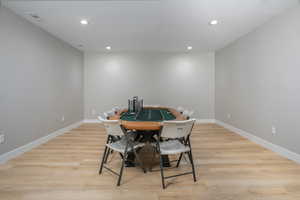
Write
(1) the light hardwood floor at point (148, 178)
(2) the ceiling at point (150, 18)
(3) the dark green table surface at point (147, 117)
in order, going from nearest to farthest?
(1) the light hardwood floor at point (148, 178), (3) the dark green table surface at point (147, 117), (2) the ceiling at point (150, 18)

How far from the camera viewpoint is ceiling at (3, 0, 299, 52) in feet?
7.87

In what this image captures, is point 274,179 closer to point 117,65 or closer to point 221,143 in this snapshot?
point 221,143

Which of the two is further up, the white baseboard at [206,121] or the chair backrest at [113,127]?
the chair backrest at [113,127]

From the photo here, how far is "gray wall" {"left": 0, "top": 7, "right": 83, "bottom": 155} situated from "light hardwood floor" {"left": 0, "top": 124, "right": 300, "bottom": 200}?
0.56m

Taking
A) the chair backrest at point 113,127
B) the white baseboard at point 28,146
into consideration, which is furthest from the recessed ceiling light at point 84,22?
the white baseboard at point 28,146

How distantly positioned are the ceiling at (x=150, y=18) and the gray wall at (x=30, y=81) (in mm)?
275

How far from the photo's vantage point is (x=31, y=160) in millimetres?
2500

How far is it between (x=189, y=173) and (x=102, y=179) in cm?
111

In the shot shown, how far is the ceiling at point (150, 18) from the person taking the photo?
2.40 meters

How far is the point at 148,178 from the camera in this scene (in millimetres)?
2014

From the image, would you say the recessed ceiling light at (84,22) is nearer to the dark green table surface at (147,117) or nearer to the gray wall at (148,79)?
the dark green table surface at (147,117)

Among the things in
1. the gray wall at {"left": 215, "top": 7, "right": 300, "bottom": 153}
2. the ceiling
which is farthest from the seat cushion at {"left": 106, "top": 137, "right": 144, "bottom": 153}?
the gray wall at {"left": 215, "top": 7, "right": 300, "bottom": 153}

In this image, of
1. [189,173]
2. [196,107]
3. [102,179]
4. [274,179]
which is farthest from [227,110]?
[102,179]

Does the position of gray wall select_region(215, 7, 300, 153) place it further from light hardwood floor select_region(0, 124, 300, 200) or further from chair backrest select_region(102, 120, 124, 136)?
chair backrest select_region(102, 120, 124, 136)
